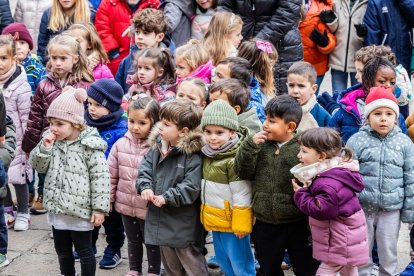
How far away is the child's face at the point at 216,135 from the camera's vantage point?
205 inches

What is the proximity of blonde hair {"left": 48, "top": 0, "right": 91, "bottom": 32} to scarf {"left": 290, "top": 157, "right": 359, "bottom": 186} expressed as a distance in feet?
13.5

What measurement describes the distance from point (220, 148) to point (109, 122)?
1220mm

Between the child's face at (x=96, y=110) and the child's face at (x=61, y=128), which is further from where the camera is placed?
the child's face at (x=96, y=110)

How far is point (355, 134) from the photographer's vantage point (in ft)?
18.3

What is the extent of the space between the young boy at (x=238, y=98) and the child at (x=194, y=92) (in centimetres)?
22

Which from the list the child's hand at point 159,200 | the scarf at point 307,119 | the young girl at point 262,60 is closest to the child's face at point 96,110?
the child's hand at point 159,200

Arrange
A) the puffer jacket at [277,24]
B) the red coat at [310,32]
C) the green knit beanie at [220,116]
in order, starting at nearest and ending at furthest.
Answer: the green knit beanie at [220,116]
the puffer jacket at [277,24]
the red coat at [310,32]

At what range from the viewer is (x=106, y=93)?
6.04m

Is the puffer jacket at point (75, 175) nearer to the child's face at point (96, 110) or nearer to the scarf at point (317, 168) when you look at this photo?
the child's face at point (96, 110)

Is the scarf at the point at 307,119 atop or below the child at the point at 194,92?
below

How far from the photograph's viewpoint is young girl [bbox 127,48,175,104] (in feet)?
21.8

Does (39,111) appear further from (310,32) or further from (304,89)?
(310,32)

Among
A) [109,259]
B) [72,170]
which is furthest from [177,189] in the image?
[109,259]

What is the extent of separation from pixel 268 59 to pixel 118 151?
1633mm
